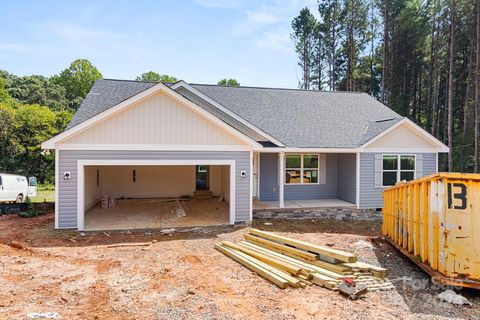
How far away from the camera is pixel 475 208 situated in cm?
556

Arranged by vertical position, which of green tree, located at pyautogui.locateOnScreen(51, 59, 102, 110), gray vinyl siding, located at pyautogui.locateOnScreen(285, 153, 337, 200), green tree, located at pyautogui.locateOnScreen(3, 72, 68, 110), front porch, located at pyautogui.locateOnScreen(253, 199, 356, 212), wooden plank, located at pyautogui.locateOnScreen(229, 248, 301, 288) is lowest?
wooden plank, located at pyautogui.locateOnScreen(229, 248, 301, 288)

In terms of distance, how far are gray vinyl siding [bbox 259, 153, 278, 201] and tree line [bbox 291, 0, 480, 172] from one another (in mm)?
14475

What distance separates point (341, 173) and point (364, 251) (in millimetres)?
6940

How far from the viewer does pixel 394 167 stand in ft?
44.1

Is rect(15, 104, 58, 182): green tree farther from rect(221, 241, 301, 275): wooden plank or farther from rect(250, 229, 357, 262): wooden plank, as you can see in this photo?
rect(250, 229, 357, 262): wooden plank

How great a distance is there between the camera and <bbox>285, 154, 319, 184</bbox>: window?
14.5 meters

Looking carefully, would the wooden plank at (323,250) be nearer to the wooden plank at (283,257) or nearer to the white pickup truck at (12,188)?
the wooden plank at (283,257)

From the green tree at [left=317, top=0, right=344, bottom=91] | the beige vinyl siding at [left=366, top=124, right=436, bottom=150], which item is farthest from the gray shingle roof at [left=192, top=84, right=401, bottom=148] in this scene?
the green tree at [left=317, top=0, right=344, bottom=91]

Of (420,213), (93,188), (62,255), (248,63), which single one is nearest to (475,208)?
(420,213)

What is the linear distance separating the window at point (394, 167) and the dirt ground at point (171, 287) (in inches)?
199

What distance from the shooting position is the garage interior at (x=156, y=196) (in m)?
11.4

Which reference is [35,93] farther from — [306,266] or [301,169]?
[306,266]

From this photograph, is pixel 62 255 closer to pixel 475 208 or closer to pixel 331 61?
pixel 475 208

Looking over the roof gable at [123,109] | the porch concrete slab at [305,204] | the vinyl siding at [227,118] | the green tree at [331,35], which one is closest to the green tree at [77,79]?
the green tree at [331,35]
